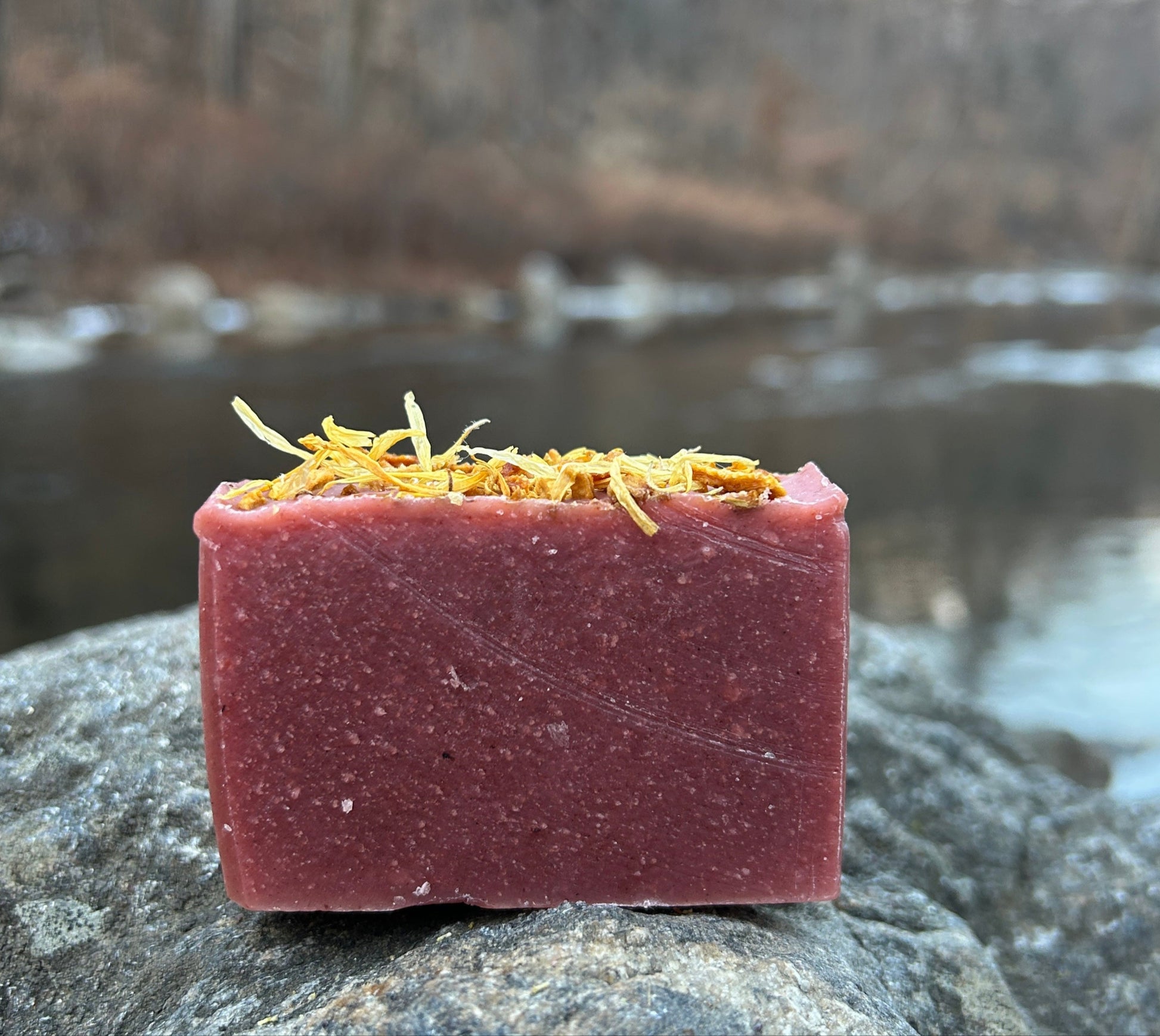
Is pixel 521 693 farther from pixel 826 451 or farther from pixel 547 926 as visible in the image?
pixel 826 451

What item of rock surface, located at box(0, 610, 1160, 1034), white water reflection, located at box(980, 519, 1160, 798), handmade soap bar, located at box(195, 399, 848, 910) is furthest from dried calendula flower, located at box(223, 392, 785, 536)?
white water reflection, located at box(980, 519, 1160, 798)

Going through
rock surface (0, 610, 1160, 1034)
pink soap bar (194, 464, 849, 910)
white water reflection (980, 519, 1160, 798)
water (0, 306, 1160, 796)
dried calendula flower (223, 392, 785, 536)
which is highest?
dried calendula flower (223, 392, 785, 536)

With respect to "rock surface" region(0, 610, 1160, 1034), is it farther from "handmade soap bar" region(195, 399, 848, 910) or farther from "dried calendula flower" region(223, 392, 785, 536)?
"dried calendula flower" region(223, 392, 785, 536)

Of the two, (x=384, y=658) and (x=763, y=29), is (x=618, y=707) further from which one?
(x=763, y=29)

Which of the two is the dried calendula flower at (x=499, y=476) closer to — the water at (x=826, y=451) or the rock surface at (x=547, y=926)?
the rock surface at (x=547, y=926)

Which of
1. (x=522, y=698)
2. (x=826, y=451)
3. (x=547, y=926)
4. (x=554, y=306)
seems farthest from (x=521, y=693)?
(x=554, y=306)

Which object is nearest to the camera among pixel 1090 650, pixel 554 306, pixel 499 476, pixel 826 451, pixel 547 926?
pixel 547 926

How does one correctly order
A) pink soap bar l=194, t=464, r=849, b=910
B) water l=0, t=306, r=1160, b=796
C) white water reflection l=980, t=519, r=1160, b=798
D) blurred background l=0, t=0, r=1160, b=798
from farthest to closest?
blurred background l=0, t=0, r=1160, b=798 < water l=0, t=306, r=1160, b=796 < white water reflection l=980, t=519, r=1160, b=798 < pink soap bar l=194, t=464, r=849, b=910

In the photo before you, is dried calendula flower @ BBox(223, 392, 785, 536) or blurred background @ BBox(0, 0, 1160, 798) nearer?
dried calendula flower @ BBox(223, 392, 785, 536)
